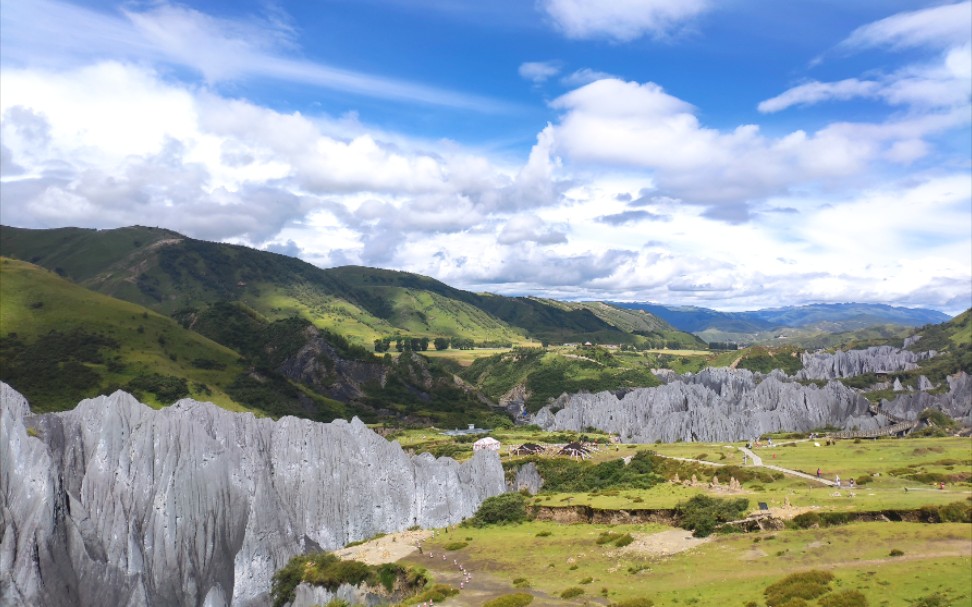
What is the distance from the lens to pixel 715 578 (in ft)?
151

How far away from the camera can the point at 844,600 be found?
3694 cm

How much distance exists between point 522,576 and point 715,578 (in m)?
16.7

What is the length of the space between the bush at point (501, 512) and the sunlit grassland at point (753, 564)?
14.2 meters

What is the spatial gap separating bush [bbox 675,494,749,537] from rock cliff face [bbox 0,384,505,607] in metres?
31.9

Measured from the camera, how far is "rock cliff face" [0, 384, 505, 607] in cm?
5581

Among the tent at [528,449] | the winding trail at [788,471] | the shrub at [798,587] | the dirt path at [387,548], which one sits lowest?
the dirt path at [387,548]

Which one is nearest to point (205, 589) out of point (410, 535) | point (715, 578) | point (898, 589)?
point (410, 535)

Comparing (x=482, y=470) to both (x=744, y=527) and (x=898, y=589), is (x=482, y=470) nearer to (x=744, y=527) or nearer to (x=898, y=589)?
(x=744, y=527)

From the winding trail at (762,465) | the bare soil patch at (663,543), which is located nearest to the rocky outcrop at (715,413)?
the winding trail at (762,465)

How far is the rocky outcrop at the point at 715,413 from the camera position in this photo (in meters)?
148

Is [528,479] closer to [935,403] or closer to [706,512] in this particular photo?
[706,512]

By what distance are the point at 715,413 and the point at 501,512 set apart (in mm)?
87431

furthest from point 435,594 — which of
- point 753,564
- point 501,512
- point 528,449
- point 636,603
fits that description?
point 528,449

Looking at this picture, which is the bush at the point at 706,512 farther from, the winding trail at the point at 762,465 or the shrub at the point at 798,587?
the winding trail at the point at 762,465
